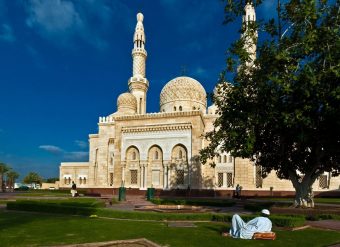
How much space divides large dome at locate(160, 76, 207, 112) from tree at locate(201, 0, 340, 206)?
102ft

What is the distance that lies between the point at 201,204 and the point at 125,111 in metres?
29.5

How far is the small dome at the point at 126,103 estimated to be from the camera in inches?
2121

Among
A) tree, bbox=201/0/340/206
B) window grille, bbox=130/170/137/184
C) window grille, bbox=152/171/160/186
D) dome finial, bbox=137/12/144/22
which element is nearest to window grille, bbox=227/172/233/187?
window grille, bbox=152/171/160/186

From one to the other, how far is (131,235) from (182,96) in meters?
A: 42.9

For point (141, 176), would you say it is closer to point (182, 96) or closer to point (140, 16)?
point (182, 96)

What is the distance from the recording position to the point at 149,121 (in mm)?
46812

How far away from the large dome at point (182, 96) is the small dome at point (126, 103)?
181 inches

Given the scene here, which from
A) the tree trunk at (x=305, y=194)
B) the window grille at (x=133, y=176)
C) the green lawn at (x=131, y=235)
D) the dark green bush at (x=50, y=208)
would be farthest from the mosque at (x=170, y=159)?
the green lawn at (x=131, y=235)

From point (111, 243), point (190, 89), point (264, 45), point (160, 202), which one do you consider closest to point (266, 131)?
point (264, 45)

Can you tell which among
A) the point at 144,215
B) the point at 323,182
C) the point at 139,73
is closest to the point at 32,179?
the point at 139,73

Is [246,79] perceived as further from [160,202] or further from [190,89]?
[190,89]

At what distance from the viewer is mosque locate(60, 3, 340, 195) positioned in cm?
4388

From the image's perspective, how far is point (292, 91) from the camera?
17.2m

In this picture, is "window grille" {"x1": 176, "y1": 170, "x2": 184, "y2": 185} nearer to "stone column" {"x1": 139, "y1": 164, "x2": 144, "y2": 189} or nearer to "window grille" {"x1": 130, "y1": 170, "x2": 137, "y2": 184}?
"stone column" {"x1": 139, "y1": 164, "x2": 144, "y2": 189}
